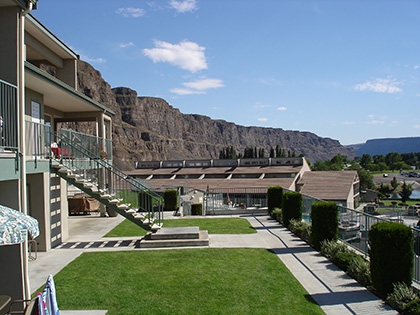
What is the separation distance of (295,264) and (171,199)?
496 inches

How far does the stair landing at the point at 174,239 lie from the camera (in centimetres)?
1149

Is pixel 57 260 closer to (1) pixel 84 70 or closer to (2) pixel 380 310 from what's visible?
(2) pixel 380 310

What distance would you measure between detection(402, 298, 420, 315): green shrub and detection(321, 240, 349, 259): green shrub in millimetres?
3270

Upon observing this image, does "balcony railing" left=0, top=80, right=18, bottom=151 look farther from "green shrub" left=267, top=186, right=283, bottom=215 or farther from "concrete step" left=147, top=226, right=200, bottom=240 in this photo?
"green shrub" left=267, top=186, right=283, bottom=215

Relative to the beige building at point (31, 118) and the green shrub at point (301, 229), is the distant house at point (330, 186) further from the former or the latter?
the beige building at point (31, 118)

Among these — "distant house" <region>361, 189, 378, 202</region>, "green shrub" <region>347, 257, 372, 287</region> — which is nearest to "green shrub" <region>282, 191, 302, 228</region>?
"green shrub" <region>347, 257, 372, 287</region>

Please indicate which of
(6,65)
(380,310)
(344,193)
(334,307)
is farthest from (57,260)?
(344,193)

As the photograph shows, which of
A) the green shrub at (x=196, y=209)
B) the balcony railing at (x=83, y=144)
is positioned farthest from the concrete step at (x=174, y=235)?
the green shrub at (x=196, y=209)

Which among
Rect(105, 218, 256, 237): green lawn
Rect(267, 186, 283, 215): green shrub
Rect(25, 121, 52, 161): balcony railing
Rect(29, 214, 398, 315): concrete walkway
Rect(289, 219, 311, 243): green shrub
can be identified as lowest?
Rect(105, 218, 256, 237): green lawn

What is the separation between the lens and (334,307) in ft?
21.2

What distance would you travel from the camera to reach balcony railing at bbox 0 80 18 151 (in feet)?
21.9

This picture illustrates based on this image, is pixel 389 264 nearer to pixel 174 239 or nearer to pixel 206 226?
pixel 174 239

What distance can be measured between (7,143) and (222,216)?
12.9m

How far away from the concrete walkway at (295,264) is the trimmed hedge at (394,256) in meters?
0.43
